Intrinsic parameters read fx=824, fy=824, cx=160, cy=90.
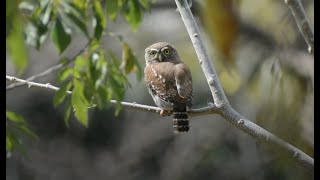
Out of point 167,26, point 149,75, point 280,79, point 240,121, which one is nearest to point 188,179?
point 167,26

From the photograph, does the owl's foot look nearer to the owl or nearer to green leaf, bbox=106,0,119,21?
the owl

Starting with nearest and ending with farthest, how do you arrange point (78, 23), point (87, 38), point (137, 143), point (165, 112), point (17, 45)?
1. point (17, 45)
2. point (78, 23)
3. point (87, 38)
4. point (165, 112)
5. point (137, 143)

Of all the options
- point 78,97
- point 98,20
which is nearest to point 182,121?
point 78,97

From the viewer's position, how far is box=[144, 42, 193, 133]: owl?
147 inches

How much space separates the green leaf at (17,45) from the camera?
1.58 m

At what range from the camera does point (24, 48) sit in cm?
159

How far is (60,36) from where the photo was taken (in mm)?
2070

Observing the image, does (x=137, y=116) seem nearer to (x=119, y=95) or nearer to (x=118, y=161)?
(x=118, y=161)

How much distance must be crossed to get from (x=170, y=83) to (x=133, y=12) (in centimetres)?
178

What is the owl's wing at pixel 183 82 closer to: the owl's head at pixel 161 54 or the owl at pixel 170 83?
the owl at pixel 170 83

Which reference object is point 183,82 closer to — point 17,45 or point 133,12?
point 133,12

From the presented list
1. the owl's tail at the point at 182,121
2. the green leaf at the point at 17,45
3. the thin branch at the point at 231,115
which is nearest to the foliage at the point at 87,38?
the green leaf at the point at 17,45
